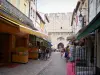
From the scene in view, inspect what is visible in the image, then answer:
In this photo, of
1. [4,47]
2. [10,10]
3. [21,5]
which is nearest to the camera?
[10,10]

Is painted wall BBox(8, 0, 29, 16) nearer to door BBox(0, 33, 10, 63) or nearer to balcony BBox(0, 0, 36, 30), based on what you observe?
balcony BBox(0, 0, 36, 30)

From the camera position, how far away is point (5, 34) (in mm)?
22703

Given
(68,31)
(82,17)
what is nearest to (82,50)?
(82,17)

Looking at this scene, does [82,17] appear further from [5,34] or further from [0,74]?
[0,74]

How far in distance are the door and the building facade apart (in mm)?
67399

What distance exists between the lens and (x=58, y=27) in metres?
90.4

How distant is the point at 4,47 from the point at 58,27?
224 feet

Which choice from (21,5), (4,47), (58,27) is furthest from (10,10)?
(58,27)

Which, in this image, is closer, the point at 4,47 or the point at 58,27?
the point at 4,47

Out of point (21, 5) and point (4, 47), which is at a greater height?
point (21, 5)

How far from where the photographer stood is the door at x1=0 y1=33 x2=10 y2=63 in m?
22.1

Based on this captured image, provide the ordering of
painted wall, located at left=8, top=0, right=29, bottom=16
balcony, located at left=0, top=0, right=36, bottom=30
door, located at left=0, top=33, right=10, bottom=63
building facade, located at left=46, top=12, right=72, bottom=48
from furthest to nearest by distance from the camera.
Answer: building facade, located at left=46, top=12, right=72, bottom=48
painted wall, located at left=8, top=0, right=29, bottom=16
door, located at left=0, top=33, right=10, bottom=63
balcony, located at left=0, top=0, right=36, bottom=30

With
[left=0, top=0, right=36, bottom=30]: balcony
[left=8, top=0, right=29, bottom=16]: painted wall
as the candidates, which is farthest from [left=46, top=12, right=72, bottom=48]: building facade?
[left=0, top=0, right=36, bottom=30]: balcony

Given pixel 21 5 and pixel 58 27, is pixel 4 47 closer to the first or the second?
pixel 21 5
